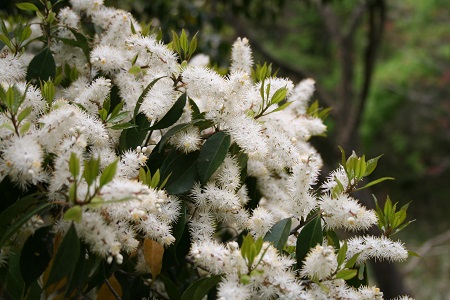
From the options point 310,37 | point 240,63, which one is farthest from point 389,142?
point 240,63

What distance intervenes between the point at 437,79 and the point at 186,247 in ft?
19.7

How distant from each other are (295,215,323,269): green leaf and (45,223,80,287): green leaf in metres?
0.39

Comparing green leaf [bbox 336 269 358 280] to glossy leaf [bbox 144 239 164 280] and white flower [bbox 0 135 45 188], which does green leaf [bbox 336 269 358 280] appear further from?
white flower [bbox 0 135 45 188]

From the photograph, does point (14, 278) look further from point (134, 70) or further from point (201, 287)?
point (134, 70)

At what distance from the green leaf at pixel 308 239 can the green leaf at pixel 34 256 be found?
0.44m

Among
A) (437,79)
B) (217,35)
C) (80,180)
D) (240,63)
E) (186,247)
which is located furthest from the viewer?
(437,79)

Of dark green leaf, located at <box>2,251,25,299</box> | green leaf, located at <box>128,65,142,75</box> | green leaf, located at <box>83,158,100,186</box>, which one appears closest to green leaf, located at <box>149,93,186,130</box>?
green leaf, located at <box>128,65,142,75</box>

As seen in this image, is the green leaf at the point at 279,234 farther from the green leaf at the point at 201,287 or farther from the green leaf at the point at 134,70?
the green leaf at the point at 134,70

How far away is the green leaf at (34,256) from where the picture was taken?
816 millimetres

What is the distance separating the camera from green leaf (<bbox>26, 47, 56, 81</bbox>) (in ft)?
3.57

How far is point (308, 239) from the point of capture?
2.96 ft

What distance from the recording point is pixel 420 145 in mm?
6809

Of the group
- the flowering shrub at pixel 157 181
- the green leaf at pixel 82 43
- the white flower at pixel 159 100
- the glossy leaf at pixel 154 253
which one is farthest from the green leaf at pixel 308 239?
the green leaf at pixel 82 43

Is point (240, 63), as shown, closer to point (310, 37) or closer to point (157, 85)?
point (157, 85)
